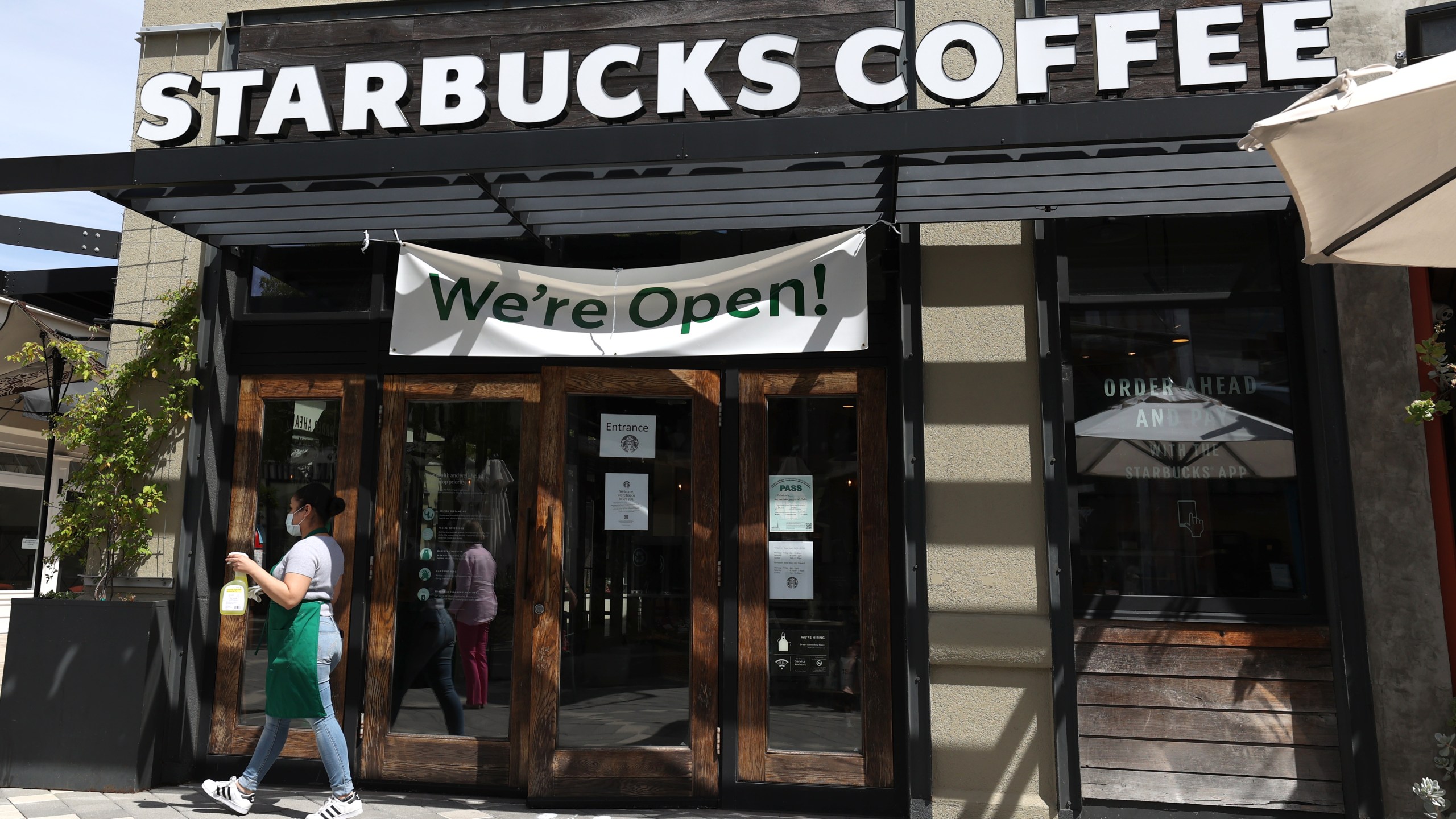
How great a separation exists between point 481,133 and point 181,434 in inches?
120

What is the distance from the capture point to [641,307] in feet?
17.2

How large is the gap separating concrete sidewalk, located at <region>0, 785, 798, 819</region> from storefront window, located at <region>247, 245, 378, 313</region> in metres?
2.88

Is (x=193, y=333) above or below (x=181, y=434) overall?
above

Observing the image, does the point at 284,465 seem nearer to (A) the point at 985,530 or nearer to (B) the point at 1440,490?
(A) the point at 985,530

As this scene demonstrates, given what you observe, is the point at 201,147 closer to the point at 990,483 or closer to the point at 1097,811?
the point at 990,483

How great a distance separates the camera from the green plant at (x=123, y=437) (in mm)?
5734

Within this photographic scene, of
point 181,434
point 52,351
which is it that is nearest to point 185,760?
point 181,434

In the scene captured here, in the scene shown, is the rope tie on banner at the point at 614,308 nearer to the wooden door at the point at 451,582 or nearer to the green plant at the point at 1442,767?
the wooden door at the point at 451,582

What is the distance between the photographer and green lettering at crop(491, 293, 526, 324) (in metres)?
5.30

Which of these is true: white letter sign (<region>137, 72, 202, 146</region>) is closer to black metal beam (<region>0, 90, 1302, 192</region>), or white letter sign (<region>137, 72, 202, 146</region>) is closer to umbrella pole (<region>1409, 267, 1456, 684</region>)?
black metal beam (<region>0, 90, 1302, 192</region>)

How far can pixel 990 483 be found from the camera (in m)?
5.21

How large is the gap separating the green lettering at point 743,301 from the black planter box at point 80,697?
Result: 3.71 meters

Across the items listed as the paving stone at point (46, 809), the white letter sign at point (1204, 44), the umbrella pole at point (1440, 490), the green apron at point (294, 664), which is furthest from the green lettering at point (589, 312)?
the umbrella pole at point (1440, 490)

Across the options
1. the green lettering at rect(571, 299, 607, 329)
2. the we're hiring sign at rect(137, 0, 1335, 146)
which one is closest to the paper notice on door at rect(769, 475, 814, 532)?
the green lettering at rect(571, 299, 607, 329)
